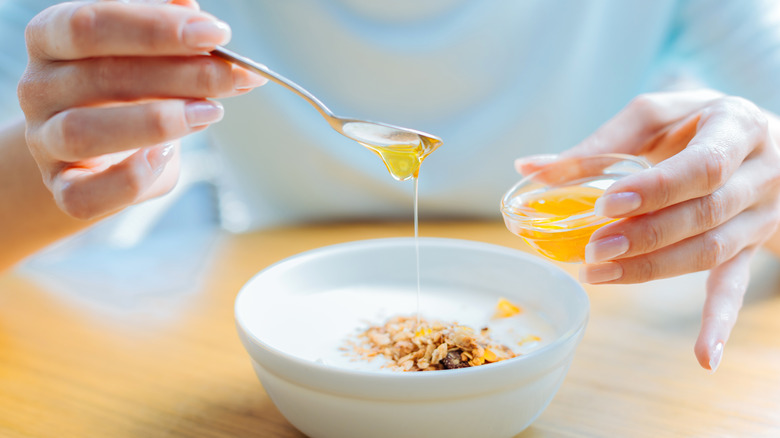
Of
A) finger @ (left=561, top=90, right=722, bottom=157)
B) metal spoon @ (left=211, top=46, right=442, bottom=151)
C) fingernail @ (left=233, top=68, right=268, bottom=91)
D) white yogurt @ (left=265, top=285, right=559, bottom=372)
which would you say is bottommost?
white yogurt @ (left=265, top=285, right=559, bottom=372)

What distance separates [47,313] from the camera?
99 cm

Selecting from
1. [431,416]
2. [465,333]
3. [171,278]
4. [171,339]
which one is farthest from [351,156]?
A: [431,416]

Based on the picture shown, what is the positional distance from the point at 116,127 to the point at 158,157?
0.10 metres

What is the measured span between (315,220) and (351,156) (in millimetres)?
185

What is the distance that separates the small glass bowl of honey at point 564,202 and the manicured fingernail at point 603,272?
20 millimetres

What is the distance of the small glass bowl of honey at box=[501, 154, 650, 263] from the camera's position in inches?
27.8

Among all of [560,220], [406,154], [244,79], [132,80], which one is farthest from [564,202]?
[132,80]

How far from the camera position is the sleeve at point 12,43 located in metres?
1.23

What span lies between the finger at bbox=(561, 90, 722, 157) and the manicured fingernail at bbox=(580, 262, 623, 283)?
245 mm

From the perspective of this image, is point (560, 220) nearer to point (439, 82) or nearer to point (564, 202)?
point (564, 202)

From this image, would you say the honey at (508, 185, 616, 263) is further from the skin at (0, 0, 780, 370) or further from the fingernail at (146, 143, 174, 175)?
the fingernail at (146, 143, 174, 175)

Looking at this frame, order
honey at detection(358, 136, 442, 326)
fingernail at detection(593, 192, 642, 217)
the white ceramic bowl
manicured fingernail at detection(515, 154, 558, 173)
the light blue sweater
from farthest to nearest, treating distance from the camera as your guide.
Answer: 1. the light blue sweater
2. manicured fingernail at detection(515, 154, 558, 173)
3. honey at detection(358, 136, 442, 326)
4. fingernail at detection(593, 192, 642, 217)
5. the white ceramic bowl

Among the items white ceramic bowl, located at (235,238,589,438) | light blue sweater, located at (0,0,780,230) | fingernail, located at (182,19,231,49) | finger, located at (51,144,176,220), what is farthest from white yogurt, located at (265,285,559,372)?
light blue sweater, located at (0,0,780,230)

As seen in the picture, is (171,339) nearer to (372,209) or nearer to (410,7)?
(372,209)
